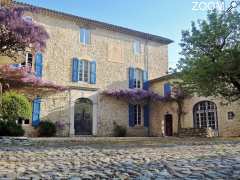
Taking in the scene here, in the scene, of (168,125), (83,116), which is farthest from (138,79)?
(83,116)

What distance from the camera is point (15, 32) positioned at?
927 cm

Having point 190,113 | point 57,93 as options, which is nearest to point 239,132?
point 190,113

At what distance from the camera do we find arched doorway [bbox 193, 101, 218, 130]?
57.5 feet

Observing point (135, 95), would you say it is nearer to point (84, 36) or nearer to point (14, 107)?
point (84, 36)

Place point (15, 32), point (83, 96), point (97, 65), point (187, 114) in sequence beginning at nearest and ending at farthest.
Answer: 1. point (15, 32)
2. point (83, 96)
3. point (187, 114)
4. point (97, 65)

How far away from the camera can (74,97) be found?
18.2 metres

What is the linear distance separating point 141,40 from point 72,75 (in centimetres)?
629

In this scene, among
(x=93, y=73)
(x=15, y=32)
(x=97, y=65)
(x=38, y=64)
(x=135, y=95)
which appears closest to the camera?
(x=15, y=32)

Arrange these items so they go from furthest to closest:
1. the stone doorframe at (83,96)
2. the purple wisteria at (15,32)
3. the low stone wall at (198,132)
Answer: the stone doorframe at (83,96) → the low stone wall at (198,132) → the purple wisteria at (15,32)

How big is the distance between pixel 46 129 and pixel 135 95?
6.55m

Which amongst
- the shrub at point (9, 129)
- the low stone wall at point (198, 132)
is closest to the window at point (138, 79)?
the low stone wall at point (198, 132)

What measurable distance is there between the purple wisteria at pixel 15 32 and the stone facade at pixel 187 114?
29.1ft

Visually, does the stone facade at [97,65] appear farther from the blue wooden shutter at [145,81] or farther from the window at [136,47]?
the blue wooden shutter at [145,81]

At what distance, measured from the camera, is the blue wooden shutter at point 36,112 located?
1653cm
